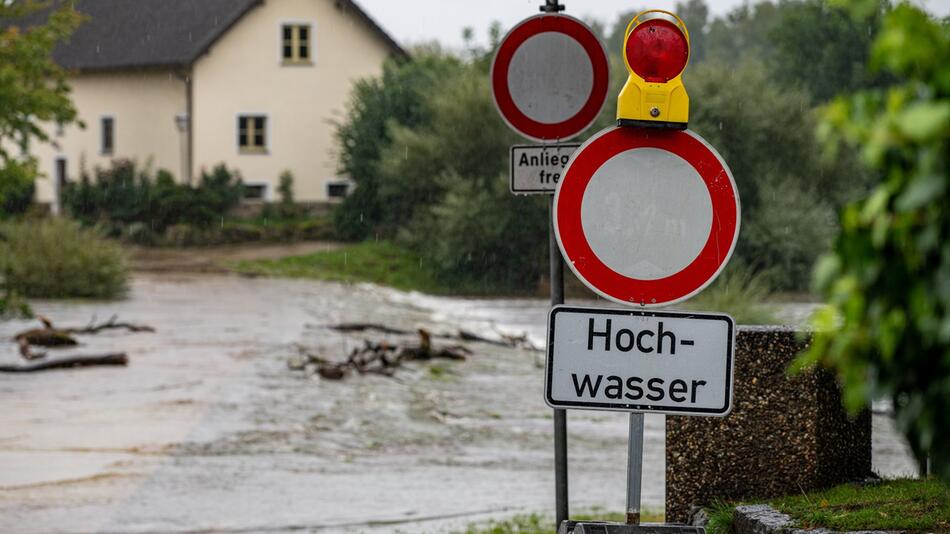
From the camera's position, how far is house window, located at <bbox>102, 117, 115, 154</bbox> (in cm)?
5378

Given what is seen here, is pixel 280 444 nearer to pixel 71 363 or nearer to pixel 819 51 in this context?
pixel 71 363

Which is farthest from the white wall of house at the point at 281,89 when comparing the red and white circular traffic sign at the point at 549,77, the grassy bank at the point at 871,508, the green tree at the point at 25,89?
the grassy bank at the point at 871,508

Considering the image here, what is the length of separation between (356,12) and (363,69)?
6.47ft

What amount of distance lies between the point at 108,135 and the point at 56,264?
28.2 metres

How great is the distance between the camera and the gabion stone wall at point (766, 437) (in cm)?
656

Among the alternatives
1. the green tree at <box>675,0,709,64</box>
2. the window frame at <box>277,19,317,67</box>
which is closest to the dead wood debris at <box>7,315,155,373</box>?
the window frame at <box>277,19,317,67</box>

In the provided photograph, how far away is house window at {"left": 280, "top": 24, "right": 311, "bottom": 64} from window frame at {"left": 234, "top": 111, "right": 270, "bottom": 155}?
6.83 ft

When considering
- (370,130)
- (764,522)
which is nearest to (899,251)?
(764,522)

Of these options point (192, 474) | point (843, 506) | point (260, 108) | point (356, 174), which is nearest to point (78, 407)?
point (192, 474)

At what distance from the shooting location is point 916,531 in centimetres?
554

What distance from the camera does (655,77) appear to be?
5336 millimetres

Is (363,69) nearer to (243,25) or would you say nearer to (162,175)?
(243,25)

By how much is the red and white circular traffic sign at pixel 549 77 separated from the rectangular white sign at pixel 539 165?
0.10m

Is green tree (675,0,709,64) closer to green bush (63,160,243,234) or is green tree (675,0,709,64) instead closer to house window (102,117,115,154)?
house window (102,117,115,154)
